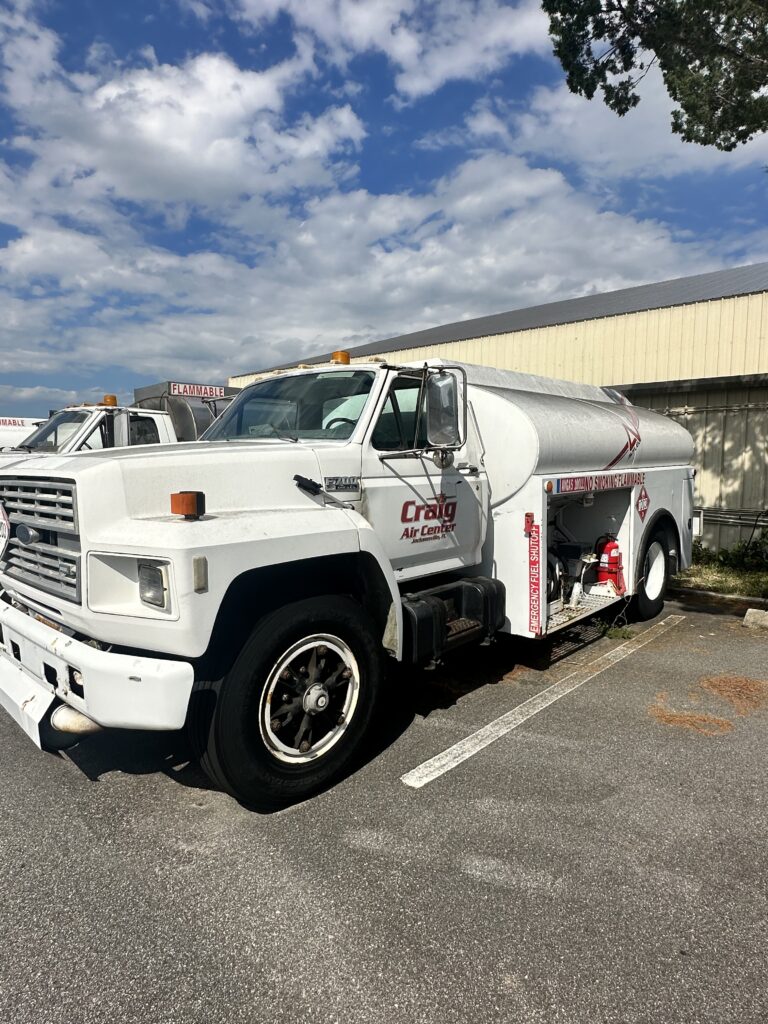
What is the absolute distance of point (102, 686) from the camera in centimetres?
291

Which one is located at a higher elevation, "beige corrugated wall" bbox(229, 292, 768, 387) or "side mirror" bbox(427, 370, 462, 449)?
"beige corrugated wall" bbox(229, 292, 768, 387)

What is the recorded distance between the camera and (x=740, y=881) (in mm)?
2814

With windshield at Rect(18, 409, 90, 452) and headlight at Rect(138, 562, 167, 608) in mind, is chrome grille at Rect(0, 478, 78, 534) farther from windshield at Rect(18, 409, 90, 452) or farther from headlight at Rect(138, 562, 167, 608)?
windshield at Rect(18, 409, 90, 452)

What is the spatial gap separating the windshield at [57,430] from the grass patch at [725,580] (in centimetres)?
854

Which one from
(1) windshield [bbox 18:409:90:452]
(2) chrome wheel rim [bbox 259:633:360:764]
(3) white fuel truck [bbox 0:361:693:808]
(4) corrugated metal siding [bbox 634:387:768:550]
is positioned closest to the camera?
(3) white fuel truck [bbox 0:361:693:808]

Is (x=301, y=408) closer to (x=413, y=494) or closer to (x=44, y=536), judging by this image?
(x=413, y=494)

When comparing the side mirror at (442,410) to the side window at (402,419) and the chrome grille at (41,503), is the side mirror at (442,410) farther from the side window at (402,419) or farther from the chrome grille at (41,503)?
the chrome grille at (41,503)

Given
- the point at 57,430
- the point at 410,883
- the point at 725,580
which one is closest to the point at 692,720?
the point at 410,883

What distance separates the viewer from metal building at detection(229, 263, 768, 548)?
1021 centimetres

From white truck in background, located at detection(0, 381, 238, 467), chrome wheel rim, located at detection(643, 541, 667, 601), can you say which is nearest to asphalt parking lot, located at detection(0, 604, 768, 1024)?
chrome wheel rim, located at detection(643, 541, 667, 601)

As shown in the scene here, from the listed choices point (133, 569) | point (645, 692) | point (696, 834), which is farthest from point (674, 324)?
point (133, 569)

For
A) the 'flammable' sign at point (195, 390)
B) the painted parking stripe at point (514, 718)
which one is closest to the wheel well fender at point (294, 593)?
the painted parking stripe at point (514, 718)

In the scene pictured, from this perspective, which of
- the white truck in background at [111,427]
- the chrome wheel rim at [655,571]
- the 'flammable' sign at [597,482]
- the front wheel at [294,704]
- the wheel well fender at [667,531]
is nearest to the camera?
the front wheel at [294,704]

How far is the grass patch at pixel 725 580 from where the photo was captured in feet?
28.0
